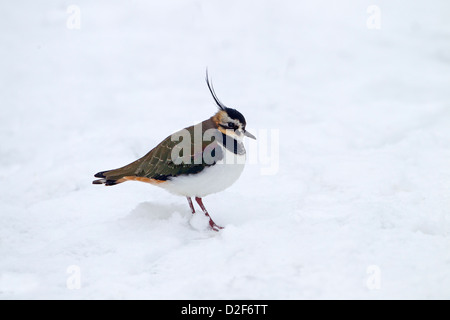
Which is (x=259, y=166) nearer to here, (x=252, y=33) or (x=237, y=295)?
(x=237, y=295)

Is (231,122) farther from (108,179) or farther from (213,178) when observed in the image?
(108,179)

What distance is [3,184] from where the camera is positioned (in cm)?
540

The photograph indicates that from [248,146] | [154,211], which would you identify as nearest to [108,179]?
[154,211]

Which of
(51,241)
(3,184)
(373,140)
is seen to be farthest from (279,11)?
(51,241)

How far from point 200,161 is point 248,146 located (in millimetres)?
2294

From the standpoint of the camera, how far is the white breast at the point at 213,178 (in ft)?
12.0

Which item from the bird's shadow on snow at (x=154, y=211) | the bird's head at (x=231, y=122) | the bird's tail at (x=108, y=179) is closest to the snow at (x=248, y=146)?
the bird's shadow on snow at (x=154, y=211)

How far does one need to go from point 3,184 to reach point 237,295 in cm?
358

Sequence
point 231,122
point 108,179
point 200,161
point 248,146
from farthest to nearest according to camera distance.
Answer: point 248,146 < point 108,179 < point 231,122 < point 200,161

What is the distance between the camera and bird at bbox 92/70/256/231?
12.1 feet

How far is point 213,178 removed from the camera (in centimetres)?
369

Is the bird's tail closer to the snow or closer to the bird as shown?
the bird

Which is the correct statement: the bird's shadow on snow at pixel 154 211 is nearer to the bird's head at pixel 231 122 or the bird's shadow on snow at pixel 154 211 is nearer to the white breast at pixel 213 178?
the white breast at pixel 213 178

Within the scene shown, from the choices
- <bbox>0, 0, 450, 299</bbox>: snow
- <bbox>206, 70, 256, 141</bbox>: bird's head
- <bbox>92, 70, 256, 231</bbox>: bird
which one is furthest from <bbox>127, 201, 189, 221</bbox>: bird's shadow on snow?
<bbox>206, 70, 256, 141</bbox>: bird's head
